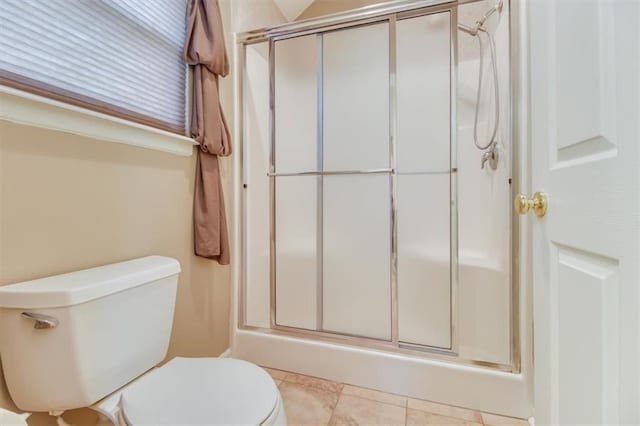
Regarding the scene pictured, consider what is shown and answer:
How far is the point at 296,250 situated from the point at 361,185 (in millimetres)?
Result: 543

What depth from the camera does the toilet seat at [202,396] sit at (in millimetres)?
674

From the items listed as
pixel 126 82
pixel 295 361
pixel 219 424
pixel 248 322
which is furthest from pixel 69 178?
pixel 295 361

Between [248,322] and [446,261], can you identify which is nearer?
[446,261]

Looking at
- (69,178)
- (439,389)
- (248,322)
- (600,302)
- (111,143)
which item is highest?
(111,143)

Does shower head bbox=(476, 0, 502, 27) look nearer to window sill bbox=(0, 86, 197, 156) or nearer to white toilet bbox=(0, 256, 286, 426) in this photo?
window sill bbox=(0, 86, 197, 156)

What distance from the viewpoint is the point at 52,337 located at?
681 mm

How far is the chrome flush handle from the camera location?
Result: 2.20ft

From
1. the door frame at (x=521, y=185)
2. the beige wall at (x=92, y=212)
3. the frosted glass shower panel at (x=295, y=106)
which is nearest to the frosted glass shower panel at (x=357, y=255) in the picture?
the frosted glass shower panel at (x=295, y=106)

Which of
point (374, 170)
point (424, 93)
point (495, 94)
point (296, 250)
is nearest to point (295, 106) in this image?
point (374, 170)

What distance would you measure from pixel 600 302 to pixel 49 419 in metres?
1.34

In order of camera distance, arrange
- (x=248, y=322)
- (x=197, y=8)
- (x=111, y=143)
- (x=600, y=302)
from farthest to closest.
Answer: (x=248, y=322) < (x=197, y=8) < (x=111, y=143) < (x=600, y=302)

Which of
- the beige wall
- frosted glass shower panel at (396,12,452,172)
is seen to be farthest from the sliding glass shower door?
the beige wall

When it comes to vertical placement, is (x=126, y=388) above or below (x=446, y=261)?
below

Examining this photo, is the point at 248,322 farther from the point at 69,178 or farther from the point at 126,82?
the point at 126,82
